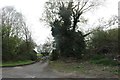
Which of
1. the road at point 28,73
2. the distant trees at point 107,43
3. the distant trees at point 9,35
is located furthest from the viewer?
the distant trees at point 9,35

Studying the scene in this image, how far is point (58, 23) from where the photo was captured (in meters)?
30.6

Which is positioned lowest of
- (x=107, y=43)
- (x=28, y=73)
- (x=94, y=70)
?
(x=28, y=73)

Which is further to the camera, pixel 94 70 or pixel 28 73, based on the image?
pixel 94 70

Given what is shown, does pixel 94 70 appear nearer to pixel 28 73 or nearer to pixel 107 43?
pixel 28 73

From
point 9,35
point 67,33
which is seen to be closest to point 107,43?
point 67,33

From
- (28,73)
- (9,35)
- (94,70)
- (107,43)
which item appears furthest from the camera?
(9,35)

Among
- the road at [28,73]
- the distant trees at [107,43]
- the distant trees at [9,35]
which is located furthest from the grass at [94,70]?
the distant trees at [9,35]

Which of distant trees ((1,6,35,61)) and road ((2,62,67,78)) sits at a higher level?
distant trees ((1,6,35,61))

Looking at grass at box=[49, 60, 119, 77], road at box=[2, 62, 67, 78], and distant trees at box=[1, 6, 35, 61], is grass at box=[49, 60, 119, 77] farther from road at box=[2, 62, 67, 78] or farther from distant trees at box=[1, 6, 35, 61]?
distant trees at box=[1, 6, 35, 61]

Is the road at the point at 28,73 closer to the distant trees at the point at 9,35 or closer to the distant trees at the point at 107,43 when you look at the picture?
the distant trees at the point at 107,43

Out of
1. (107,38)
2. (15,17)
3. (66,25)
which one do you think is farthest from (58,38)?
(15,17)

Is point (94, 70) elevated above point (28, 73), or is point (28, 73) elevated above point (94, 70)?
point (94, 70)

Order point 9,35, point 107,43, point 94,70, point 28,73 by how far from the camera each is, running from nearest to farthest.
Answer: point 28,73 → point 94,70 → point 107,43 → point 9,35

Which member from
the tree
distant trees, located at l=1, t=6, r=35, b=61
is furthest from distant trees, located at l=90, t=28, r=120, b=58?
distant trees, located at l=1, t=6, r=35, b=61
